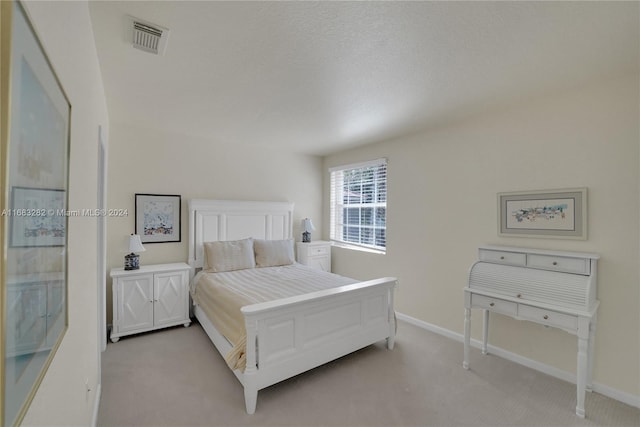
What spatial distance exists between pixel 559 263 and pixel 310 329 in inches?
84.5

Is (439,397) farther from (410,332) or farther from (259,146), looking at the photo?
(259,146)

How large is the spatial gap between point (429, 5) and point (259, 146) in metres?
3.37

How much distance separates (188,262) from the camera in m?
3.83

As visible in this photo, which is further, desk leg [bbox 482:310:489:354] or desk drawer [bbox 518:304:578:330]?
desk leg [bbox 482:310:489:354]

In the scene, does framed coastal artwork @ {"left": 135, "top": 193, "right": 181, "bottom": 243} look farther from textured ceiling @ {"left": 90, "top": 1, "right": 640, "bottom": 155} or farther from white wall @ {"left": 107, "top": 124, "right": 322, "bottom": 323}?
textured ceiling @ {"left": 90, "top": 1, "right": 640, "bottom": 155}

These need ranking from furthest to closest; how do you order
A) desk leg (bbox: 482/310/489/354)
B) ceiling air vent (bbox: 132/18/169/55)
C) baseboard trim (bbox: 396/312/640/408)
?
desk leg (bbox: 482/310/489/354) → baseboard trim (bbox: 396/312/640/408) → ceiling air vent (bbox: 132/18/169/55)

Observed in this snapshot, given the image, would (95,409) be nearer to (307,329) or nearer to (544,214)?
(307,329)

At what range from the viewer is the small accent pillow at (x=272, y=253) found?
3986mm

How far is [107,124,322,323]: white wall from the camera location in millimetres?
3404

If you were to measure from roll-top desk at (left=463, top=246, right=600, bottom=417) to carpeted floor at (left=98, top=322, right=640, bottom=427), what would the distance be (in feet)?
0.78

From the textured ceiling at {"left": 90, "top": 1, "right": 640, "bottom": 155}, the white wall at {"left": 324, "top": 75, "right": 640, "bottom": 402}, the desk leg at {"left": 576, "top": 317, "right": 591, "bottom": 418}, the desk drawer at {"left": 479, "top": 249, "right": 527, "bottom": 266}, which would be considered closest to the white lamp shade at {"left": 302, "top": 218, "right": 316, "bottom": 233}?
the white wall at {"left": 324, "top": 75, "right": 640, "bottom": 402}

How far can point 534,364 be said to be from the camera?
262cm

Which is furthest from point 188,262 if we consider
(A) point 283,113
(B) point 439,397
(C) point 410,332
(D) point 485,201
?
(D) point 485,201

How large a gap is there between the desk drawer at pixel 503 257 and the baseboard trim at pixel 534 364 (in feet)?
2.98
